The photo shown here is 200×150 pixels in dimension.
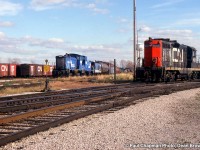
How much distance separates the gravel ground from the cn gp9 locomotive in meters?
18.6

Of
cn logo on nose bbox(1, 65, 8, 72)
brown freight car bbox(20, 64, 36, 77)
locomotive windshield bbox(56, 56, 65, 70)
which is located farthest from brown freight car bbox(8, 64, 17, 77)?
locomotive windshield bbox(56, 56, 65, 70)

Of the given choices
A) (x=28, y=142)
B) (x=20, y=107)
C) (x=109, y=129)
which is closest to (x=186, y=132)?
(x=109, y=129)

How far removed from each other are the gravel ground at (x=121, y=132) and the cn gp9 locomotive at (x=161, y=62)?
61.1ft

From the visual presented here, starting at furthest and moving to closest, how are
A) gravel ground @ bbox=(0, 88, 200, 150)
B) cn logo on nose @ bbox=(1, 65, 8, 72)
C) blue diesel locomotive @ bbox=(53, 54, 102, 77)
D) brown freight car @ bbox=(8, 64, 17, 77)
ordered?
1. brown freight car @ bbox=(8, 64, 17, 77)
2. cn logo on nose @ bbox=(1, 65, 8, 72)
3. blue diesel locomotive @ bbox=(53, 54, 102, 77)
4. gravel ground @ bbox=(0, 88, 200, 150)

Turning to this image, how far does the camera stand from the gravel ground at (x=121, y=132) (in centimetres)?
675

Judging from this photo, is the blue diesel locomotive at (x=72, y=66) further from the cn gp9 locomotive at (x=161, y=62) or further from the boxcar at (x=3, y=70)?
the cn gp9 locomotive at (x=161, y=62)

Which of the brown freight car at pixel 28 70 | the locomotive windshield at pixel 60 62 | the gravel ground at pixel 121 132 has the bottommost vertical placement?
Result: the gravel ground at pixel 121 132

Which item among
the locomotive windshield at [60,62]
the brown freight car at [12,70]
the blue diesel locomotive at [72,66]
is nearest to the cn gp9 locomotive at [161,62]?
the blue diesel locomotive at [72,66]

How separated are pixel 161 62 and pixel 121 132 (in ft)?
74.8

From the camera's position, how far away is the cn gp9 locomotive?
29.7 m

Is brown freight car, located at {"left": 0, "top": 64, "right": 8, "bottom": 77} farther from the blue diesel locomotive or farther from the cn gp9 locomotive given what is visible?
the cn gp9 locomotive

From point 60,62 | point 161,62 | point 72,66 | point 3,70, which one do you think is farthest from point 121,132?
point 3,70

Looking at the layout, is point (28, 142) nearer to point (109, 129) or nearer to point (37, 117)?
point (109, 129)

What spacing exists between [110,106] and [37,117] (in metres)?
3.29
